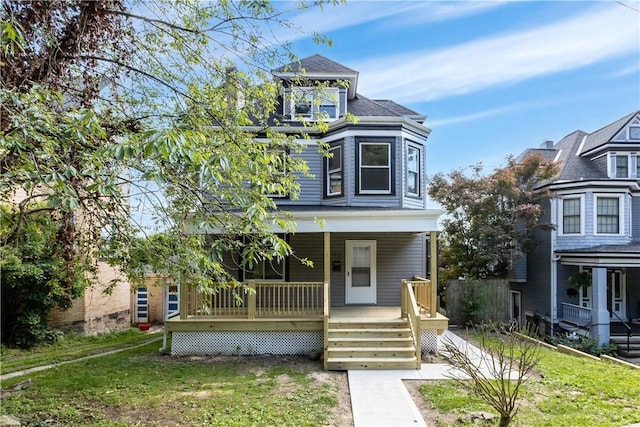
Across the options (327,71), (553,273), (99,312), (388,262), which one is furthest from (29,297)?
(553,273)

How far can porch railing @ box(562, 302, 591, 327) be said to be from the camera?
47.6 ft

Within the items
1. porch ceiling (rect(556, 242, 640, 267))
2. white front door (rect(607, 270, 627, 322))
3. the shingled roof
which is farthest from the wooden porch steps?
white front door (rect(607, 270, 627, 322))

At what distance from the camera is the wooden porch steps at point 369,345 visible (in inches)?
306

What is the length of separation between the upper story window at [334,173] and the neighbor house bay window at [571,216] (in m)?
11.1

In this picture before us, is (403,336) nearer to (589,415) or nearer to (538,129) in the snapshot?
(589,415)

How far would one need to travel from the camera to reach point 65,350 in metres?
10.7

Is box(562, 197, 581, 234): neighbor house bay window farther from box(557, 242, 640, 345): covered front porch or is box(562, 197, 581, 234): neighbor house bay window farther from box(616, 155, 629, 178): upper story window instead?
box(616, 155, 629, 178): upper story window

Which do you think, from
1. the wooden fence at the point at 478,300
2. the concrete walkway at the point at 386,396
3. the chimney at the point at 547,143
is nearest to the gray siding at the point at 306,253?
the concrete walkway at the point at 386,396

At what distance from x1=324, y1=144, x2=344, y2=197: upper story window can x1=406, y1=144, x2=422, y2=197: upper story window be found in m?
2.08

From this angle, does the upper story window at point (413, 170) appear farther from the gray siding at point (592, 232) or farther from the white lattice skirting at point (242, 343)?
the gray siding at point (592, 232)

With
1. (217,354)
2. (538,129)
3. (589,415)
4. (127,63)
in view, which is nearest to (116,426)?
(217,354)

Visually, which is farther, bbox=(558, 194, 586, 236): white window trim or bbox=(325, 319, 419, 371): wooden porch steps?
bbox=(558, 194, 586, 236): white window trim

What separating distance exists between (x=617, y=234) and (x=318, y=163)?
13.2 m

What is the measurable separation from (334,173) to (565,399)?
7926 mm
